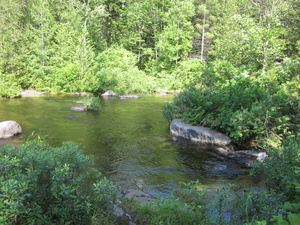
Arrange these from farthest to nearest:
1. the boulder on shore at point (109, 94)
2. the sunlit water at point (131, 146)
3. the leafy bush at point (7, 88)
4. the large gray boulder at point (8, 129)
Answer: the boulder on shore at point (109, 94)
the leafy bush at point (7, 88)
the large gray boulder at point (8, 129)
the sunlit water at point (131, 146)

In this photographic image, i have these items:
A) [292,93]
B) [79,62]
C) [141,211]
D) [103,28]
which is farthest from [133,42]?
[141,211]

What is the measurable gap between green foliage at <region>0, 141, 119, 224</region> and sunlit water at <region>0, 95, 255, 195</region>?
7.13 feet

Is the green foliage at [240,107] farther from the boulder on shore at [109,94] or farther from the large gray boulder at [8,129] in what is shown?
the boulder on shore at [109,94]

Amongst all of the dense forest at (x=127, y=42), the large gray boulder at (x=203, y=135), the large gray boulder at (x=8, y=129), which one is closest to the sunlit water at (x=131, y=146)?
the large gray boulder at (x=8, y=129)

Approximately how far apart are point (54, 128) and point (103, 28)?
29500mm

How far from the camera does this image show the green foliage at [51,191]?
2.80 metres

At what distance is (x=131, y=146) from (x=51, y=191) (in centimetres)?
560

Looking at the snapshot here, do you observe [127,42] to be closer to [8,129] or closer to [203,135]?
[8,129]

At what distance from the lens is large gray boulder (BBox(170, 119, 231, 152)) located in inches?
338

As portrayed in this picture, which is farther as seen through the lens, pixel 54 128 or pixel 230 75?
pixel 230 75

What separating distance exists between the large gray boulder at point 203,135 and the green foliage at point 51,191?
585 cm

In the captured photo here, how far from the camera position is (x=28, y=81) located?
23.8 metres

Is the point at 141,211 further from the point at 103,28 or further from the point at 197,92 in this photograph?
the point at 103,28

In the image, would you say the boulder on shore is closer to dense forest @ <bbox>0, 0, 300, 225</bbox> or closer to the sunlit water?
dense forest @ <bbox>0, 0, 300, 225</bbox>
